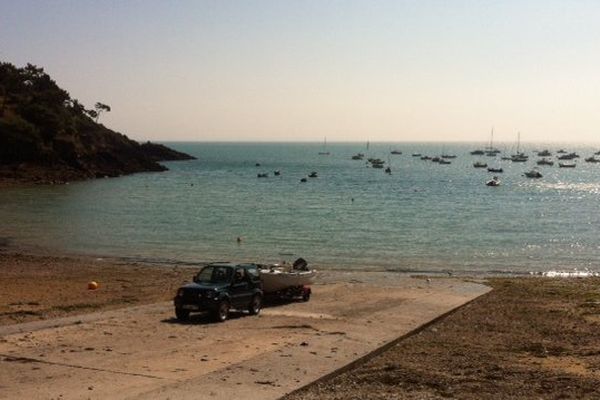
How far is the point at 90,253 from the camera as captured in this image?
44.5 m

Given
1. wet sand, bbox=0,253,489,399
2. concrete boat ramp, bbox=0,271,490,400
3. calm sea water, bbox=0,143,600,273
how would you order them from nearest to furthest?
concrete boat ramp, bbox=0,271,490,400, wet sand, bbox=0,253,489,399, calm sea water, bbox=0,143,600,273

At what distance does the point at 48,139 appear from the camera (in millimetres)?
115000

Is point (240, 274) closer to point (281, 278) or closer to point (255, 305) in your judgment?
point (255, 305)

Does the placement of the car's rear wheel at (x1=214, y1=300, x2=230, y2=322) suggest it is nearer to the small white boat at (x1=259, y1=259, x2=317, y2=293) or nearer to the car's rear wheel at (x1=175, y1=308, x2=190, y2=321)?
the car's rear wheel at (x1=175, y1=308, x2=190, y2=321)

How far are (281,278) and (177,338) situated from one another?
283 inches

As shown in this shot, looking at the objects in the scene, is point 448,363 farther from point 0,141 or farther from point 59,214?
point 0,141

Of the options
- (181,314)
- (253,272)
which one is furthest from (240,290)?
(181,314)

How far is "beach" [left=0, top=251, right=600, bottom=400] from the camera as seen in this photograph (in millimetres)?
13156

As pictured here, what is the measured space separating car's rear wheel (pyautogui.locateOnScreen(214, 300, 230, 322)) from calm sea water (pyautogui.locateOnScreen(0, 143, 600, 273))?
20722mm

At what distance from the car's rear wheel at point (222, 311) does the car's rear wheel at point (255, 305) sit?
126 centimetres

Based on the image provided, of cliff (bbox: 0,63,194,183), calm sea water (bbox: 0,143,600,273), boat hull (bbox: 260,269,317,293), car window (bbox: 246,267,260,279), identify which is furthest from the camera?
cliff (bbox: 0,63,194,183)

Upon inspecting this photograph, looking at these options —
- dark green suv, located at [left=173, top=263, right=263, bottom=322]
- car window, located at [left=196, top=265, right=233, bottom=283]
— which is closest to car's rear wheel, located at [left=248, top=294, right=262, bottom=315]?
dark green suv, located at [left=173, top=263, right=263, bottom=322]

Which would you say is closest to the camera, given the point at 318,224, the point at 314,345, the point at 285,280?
the point at 314,345

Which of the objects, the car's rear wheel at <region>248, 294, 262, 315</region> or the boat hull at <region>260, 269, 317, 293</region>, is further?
the boat hull at <region>260, 269, 317, 293</region>
